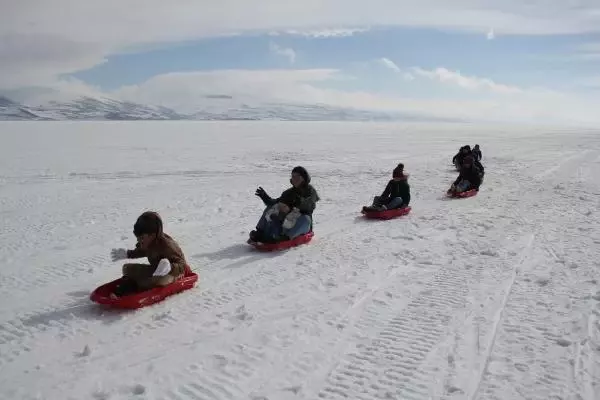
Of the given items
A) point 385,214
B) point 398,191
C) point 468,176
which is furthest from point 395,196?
point 468,176

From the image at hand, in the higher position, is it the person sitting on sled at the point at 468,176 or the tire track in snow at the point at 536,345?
the person sitting on sled at the point at 468,176

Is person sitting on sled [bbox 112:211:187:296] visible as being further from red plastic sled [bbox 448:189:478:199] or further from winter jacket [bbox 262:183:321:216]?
red plastic sled [bbox 448:189:478:199]

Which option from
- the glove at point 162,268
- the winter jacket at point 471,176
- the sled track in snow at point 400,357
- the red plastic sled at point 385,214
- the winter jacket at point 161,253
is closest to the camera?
the sled track in snow at point 400,357

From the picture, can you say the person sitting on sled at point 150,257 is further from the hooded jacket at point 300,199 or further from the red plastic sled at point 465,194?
the red plastic sled at point 465,194

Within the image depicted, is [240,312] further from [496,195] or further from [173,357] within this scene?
[496,195]

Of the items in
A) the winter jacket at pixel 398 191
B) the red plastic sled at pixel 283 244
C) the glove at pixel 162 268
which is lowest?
the red plastic sled at pixel 283 244

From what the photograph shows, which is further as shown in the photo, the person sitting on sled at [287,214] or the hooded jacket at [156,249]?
the person sitting on sled at [287,214]

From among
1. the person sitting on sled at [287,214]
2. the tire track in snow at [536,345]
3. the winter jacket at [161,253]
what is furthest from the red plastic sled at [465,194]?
the winter jacket at [161,253]

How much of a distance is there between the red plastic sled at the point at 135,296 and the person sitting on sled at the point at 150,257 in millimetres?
69

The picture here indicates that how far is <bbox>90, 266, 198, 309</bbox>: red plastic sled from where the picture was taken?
16.4 ft

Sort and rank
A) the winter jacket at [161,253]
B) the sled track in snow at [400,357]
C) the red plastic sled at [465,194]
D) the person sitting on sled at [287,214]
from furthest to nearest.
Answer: the red plastic sled at [465,194]
the person sitting on sled at [287,214]
the winter jacket at [161,253]
the sled track in snow at [400,357]

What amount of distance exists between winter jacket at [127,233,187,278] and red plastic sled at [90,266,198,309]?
179mm

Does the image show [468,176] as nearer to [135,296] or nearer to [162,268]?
[162,268]

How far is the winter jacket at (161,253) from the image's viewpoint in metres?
5.29
